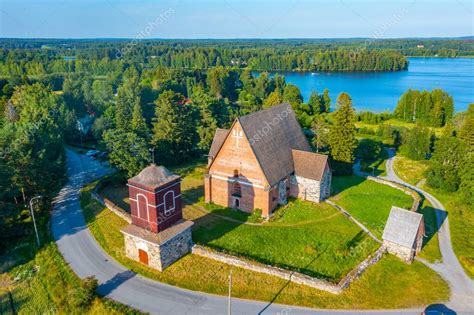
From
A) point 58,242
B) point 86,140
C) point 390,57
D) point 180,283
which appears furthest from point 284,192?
point 390,57

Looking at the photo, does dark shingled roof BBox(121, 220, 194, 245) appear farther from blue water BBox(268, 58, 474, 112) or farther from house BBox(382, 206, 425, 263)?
blue water BBox(268, 58, 474, 112)

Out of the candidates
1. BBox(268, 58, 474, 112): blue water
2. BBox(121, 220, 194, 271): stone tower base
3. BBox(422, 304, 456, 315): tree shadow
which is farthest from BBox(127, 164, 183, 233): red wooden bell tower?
BBox(268, 58, 474, 112): blue water

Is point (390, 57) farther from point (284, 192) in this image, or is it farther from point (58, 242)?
point (58, 242)

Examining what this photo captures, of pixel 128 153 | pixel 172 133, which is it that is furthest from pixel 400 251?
pixel 172 133

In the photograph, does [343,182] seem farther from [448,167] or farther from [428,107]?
[428,107]

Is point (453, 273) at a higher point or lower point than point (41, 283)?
higher

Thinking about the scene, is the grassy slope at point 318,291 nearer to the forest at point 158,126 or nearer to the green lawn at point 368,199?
the green lawn at point 368,199

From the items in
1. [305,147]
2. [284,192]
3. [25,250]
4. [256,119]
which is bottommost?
[25,250]
